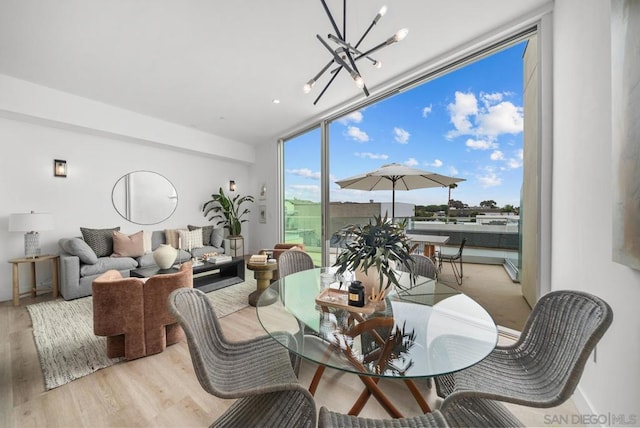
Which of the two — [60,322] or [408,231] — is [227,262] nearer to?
[60,322]

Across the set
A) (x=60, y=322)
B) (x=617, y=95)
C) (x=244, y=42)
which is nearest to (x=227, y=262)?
(x=60, y=322)

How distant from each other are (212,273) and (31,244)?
2412mm

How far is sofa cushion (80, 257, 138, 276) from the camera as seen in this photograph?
11.2ft

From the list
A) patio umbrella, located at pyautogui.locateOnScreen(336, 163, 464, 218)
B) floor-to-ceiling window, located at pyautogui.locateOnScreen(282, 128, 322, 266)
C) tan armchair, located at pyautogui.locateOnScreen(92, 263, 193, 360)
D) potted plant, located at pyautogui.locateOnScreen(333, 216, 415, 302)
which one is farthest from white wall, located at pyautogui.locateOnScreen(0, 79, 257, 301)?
potted plant, located at pyautogui.locateOnScreen(333, 216, 415, 302)

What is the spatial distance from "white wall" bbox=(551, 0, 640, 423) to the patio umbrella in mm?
997

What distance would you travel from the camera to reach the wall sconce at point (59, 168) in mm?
3805

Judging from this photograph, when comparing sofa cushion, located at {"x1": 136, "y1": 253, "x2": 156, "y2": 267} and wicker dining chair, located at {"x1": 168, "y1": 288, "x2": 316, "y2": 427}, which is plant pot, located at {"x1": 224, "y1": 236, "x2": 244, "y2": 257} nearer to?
sofa cushion, located at {"x1": 136, "y1": 253, "x2": 156, "y2": 267}

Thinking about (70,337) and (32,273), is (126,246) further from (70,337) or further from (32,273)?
(70,337)

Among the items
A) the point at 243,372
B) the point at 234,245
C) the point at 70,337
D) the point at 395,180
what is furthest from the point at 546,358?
the point at 234,245

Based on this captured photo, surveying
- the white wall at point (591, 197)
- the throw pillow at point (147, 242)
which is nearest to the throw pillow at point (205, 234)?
the throw pillow at point (147, 242)

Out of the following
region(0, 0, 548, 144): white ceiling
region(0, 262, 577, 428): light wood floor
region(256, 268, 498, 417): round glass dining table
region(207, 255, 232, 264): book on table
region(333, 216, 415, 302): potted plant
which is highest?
region(0, 0, 548, 144): white ceiling

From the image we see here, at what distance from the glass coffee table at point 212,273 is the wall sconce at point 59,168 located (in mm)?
2054

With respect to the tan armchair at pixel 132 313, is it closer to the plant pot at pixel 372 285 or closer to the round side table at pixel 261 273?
the round side table at pixel 261 273

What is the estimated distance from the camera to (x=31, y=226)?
3199 millimetres
